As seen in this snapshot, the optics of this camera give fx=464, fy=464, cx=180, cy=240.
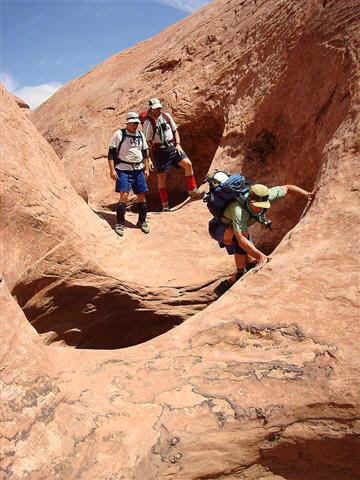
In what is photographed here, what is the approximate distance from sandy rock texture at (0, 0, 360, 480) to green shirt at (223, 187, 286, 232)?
0.33 metres

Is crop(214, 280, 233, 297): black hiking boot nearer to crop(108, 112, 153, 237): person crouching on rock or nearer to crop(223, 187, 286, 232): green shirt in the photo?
crop(223, 187, 286, 232): green shirt

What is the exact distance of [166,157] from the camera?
5.96 metres

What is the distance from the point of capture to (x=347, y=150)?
3.35 meters

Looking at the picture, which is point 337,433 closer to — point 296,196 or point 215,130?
point 296,196

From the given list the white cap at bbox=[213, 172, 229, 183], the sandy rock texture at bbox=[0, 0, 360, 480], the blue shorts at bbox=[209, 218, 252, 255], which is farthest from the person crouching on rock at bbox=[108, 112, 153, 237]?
the white cap at bbox=[213, 172, 229, 183]

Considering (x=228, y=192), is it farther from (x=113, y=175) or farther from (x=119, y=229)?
(x=113, y=175)

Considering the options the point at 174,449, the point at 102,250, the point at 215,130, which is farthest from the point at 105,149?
the point at 174,449

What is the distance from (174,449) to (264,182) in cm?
343

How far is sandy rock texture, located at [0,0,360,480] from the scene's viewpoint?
2256mm

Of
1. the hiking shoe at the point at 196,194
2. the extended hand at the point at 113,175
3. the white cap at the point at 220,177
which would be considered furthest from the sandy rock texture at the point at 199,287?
the white cap at the point at 220,177

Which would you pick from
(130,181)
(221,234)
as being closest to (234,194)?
(221,234)

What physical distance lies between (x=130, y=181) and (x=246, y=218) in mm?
1981

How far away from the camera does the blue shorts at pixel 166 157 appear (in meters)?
5.89

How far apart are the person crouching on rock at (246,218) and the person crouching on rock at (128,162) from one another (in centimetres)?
147
